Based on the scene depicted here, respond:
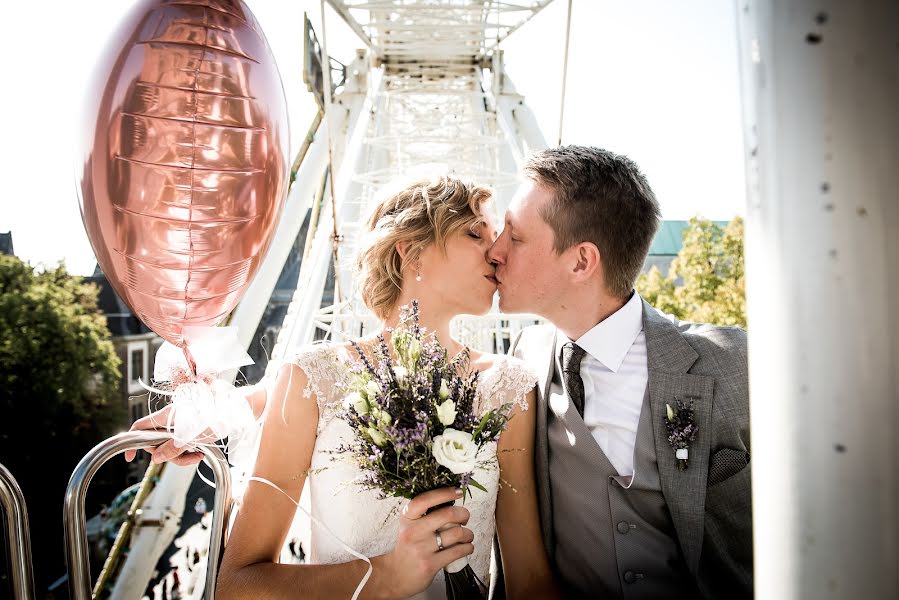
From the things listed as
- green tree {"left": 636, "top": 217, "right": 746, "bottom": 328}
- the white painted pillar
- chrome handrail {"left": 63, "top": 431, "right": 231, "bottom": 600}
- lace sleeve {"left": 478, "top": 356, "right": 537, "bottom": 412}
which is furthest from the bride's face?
green tree {"left": 636, "top": 217, "right": 746, "bottom": 328}

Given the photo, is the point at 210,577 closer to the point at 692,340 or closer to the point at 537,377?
the point at 537,377

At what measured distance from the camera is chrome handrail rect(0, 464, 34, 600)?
1312 mm

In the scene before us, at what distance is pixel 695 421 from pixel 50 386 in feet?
51.2

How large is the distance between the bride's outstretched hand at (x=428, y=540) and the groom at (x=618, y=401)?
687 millimetres

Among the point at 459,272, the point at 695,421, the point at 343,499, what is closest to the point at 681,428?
the point at 695,421

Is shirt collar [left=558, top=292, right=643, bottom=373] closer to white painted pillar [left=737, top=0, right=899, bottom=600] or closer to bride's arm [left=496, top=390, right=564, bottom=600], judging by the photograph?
bride's arm [left=496, top=390, right=564, bottom=600]

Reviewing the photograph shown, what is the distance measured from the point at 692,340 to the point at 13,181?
608 inches

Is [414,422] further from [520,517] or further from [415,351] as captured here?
[520,517]

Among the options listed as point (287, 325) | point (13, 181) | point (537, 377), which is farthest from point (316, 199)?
point (13, 181)

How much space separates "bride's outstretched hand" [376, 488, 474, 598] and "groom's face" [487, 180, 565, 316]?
101 centimetres

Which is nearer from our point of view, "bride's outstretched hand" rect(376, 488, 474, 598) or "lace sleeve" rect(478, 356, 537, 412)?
"bride's outstretched hand" rect(376, 488, 474, 598)

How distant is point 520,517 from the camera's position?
2.32 metres

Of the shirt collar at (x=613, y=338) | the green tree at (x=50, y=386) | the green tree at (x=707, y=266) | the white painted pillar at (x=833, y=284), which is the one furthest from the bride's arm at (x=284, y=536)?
the green tree at (x=707, y=266)

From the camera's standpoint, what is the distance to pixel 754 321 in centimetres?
67
